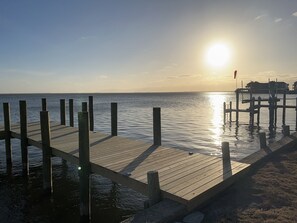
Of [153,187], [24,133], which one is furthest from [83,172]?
[24,133]

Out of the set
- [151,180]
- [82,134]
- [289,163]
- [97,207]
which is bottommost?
[97,207]

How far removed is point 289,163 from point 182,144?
948cm

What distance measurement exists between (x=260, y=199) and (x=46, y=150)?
6957 mm

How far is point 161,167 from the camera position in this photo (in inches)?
278

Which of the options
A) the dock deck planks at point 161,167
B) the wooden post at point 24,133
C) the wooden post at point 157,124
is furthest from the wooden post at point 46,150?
the wooden post at point 157,124

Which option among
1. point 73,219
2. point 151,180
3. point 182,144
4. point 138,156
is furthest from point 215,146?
point 151,180

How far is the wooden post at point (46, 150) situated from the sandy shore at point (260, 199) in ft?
19.4

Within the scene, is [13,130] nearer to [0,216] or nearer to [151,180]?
[0,216]

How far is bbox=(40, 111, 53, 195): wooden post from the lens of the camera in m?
9.15

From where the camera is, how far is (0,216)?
7977 mm

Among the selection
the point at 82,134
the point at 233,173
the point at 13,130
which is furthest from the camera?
the point at 13,130

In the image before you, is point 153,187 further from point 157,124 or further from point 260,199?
point 157,124

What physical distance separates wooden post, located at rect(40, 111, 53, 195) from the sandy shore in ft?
19.4

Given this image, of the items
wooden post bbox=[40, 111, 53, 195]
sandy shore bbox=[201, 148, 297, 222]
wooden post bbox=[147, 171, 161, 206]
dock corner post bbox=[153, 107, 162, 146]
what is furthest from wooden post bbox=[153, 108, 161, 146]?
wooden post bbox=[147, 171, 161, 206]
